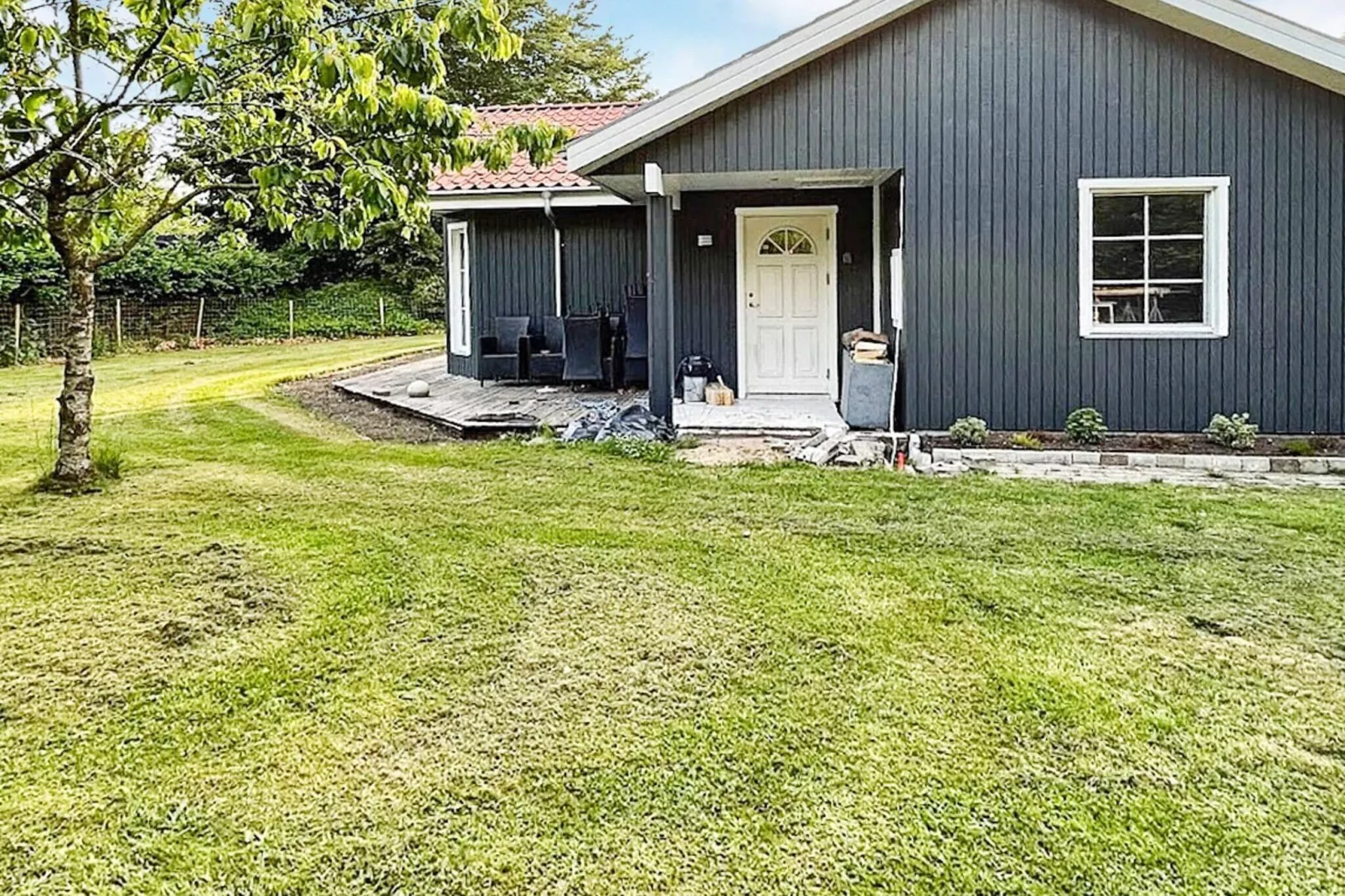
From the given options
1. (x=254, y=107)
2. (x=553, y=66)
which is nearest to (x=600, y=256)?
(x=254, y=107)

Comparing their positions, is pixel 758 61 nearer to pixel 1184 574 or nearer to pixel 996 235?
pixel 996 235

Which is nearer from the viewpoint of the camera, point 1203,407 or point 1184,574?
point 1184,574

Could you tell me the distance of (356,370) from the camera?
15109mm

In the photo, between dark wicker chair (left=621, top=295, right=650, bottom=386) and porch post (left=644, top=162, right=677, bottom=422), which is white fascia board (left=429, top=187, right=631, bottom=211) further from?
porch post (left=644, top=162, right=677, bottom=422)

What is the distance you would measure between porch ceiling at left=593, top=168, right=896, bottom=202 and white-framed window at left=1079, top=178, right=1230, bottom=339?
5.36 ft

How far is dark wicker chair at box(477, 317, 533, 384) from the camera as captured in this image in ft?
40.1

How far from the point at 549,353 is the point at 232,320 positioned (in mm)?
12625

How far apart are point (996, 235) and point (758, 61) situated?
7.24 feet

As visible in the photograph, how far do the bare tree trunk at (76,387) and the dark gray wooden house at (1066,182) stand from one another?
3.66 metres

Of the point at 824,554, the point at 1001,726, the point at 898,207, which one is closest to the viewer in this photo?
the point at 1001,726

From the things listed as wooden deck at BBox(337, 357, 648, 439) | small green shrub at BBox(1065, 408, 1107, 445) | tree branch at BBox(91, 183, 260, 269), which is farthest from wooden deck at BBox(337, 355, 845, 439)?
tree branch at BBox(91, 183, 260, 269)

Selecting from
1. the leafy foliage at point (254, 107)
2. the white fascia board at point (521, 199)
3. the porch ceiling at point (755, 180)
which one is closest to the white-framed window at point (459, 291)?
the white fascia board at point (521, 199)

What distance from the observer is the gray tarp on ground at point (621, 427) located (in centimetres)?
825

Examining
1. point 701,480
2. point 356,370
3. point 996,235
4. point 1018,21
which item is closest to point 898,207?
point 996,235
